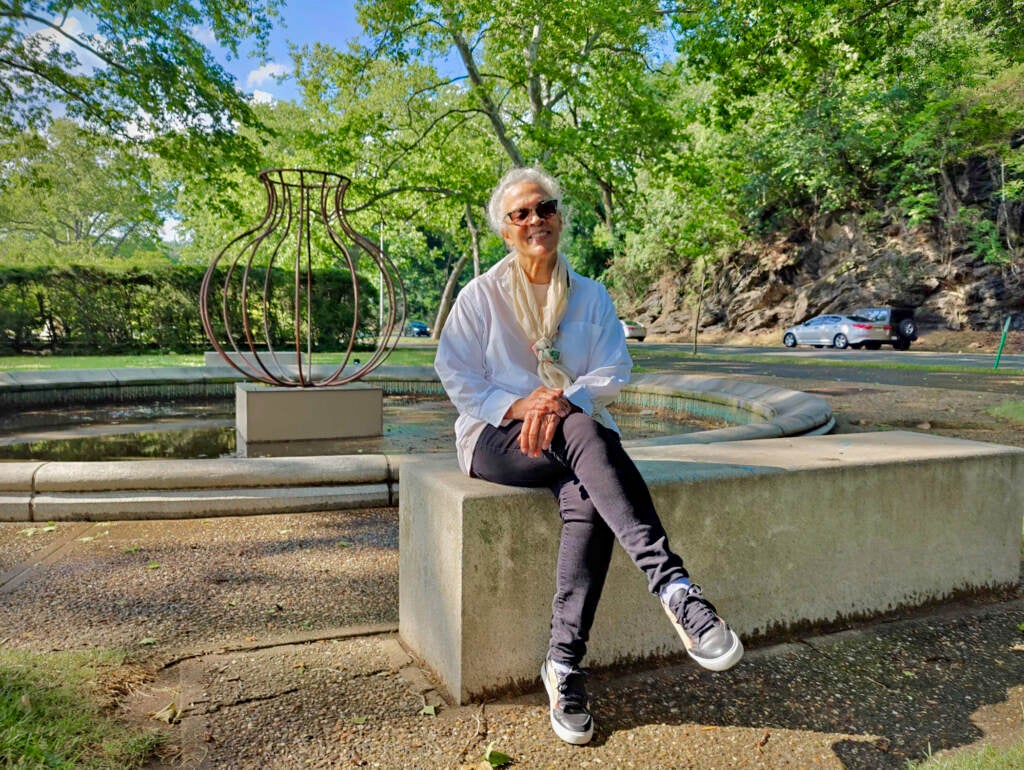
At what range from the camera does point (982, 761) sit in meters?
1.90

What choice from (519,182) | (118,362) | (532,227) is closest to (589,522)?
(532,227)

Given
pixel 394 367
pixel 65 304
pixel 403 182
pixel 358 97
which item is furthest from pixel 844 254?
pixel 65 304

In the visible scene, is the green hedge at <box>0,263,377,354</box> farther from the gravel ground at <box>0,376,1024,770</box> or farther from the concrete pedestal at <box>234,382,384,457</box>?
the gravel ground at <box>0,376,1024,770</box>

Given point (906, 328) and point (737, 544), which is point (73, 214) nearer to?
point (906, 328)

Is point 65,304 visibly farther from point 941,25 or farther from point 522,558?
point 941,25

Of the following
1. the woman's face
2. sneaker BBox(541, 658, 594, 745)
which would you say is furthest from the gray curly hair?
sneaker BBox(541, 658, 594, 745)

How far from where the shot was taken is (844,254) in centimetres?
3077

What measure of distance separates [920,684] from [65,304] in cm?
1936

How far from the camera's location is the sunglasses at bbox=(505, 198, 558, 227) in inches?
108

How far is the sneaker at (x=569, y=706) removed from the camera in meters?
2.06

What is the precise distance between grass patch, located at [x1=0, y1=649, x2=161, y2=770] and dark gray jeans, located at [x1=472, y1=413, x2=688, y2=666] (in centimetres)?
120

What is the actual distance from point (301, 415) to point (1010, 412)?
781 cm

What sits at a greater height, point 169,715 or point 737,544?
point 737,544

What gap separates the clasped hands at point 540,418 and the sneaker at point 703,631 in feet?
2.01
